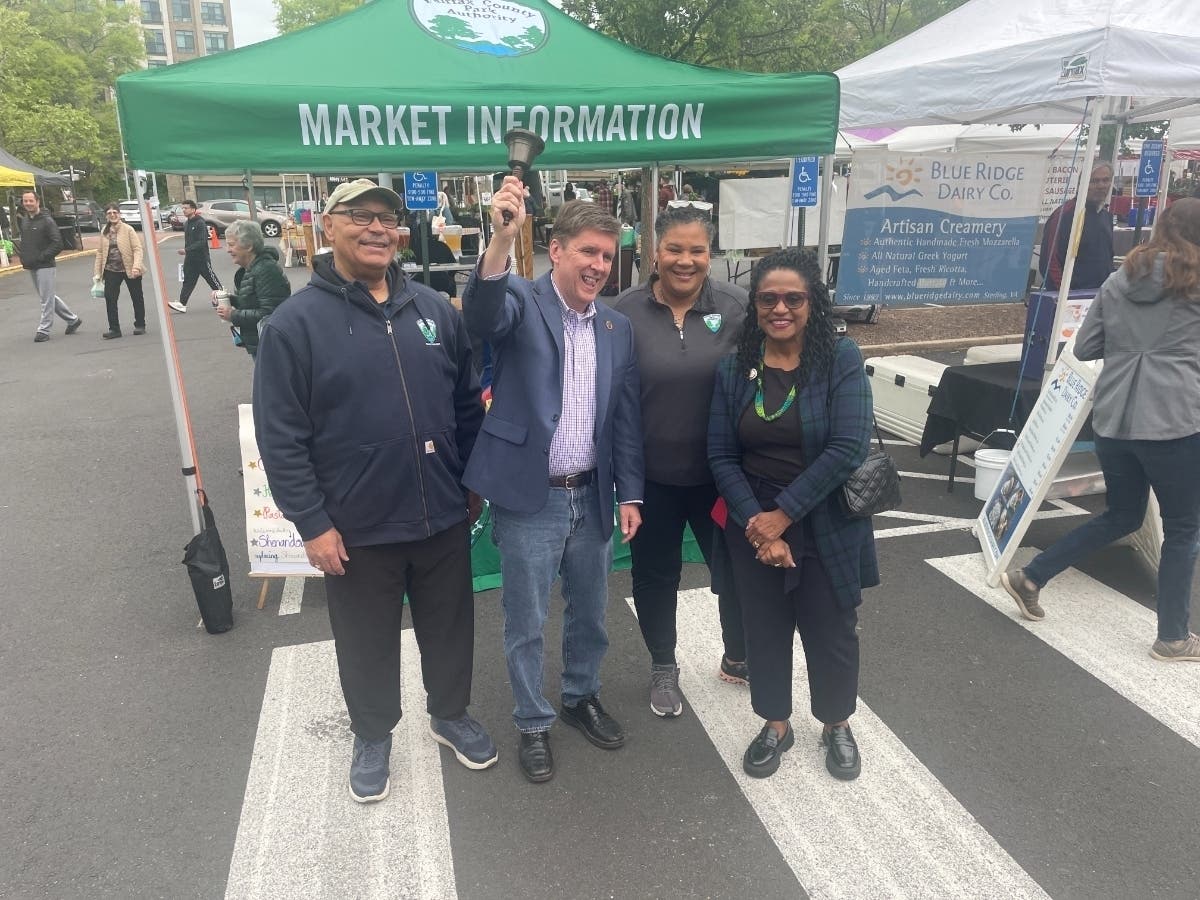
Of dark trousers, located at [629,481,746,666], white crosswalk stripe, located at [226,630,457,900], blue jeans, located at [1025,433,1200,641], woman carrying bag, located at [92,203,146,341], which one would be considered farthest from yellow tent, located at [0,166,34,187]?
blue jeans, located at [1025,433,1200,641]

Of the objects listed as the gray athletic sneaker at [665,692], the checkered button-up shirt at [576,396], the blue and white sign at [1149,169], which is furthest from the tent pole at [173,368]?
the blue and white sign at [1149,169]

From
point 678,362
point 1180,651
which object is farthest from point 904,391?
point 678,362

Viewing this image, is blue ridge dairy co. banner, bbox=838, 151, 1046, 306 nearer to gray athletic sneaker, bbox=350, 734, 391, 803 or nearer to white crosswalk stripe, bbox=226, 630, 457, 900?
white crosswalk stripe, bbox=226, 630, 457, 900

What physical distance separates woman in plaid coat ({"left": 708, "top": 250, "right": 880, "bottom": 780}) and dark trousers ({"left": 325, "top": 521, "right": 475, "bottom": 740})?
0.97 metres

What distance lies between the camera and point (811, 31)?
21.6 m

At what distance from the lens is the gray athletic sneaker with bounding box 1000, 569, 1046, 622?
3924 millimetres

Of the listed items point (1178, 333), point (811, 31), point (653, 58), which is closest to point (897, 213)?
point (653, 58)

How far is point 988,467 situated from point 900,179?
309 centimetres

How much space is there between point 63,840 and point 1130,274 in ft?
14.8

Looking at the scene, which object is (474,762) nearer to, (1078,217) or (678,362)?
(678,362)

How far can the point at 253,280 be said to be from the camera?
5.54 m

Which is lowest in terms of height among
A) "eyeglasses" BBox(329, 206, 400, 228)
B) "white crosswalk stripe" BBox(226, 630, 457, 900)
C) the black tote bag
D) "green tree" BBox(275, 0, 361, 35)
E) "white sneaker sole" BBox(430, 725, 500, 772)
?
"white crosswalk stripe" BBox(226, 630, 457, 900)

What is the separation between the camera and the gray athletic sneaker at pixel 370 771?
2.80 metres

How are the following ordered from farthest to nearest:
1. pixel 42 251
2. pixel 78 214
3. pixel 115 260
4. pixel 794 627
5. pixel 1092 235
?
pixel 78 214
pixel 42 251
pixel 115 260
pixel 1092 235
pixel 794 627
